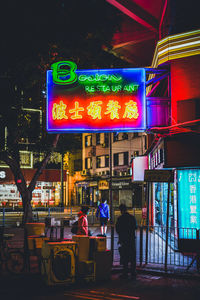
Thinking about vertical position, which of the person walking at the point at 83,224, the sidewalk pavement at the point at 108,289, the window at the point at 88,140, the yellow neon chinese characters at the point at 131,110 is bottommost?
the sidewalk pavement at the point at 108,289

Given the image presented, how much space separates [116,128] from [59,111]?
2297mm

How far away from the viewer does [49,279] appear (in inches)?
326

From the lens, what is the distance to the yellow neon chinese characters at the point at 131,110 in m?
12.8

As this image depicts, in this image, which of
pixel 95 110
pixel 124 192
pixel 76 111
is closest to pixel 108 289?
pixel 95 110

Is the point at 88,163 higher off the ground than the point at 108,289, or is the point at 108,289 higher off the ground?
the point at 88,163

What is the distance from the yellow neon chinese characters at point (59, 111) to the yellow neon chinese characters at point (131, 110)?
228 cm

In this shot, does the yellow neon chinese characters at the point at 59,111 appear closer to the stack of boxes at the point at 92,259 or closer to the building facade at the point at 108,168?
the stack of boxes at the point at 92,259

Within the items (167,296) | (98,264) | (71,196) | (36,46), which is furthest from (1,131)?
(71,196)

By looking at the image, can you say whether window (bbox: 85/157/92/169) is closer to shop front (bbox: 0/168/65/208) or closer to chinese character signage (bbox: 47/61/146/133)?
shop front (bbox: 0/168/65/208)

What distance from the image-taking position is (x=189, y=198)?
12.9 m

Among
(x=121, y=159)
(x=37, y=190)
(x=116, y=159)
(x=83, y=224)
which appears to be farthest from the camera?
(x=116, y=159)

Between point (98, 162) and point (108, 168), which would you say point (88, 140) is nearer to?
point (98, 162)

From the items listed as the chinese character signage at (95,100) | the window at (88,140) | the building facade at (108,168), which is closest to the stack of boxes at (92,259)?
the chinese character signage at (95,100)

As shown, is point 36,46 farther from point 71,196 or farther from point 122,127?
point 71,196
